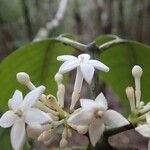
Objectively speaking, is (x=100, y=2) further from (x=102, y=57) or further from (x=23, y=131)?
(x=23, y=131)

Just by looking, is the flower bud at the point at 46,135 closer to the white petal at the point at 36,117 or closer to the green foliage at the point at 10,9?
the white petal at the point at 36,117

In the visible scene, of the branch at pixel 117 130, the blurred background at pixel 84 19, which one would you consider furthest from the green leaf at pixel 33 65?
the blurred background at pixel 84 19

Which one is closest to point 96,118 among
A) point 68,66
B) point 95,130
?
point 95,130

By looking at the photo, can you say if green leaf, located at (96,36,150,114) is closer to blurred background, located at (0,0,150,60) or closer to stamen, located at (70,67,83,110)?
stamen, located at (70,67,83,110)

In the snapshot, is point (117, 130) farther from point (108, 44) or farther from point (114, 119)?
point (108, 44)

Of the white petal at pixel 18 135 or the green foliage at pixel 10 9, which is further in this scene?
the green foliage at pixel 10 9

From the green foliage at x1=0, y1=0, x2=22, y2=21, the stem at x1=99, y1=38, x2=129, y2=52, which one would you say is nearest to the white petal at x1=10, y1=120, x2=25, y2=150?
the stem at x1=99, y1=38, x2=129, y2=52
